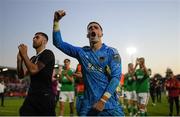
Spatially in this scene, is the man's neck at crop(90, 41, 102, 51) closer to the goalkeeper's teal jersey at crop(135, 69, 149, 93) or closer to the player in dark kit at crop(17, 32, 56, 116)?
the player in dark kit at crop(17, 32, 56, 116)

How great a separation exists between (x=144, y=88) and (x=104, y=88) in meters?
10.7

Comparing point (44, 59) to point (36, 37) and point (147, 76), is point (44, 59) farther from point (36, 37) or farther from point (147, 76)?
point (147, 76)

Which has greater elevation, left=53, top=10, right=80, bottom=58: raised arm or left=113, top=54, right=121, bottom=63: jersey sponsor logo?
left=53, top=10, right=80, bottom=58: raised arm

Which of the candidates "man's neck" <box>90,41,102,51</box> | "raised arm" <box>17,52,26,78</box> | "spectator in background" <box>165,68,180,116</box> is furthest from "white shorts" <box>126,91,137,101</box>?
"man's neck" <box>90,41,102,51</box>

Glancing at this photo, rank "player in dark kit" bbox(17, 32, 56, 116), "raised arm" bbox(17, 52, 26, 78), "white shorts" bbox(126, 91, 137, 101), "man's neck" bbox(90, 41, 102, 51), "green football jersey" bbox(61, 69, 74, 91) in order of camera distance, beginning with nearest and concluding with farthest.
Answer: "man's neck" bbox(90, 41, 102, 51)
"player in dark kit" bbox(17, 32, 56, 116)
"raised arm" bbox(17, 52, 26, 78)
"green football jersey" bbox(61, 69, 74, 91)
"white shorts" bbox(126, 91, 137, 101)

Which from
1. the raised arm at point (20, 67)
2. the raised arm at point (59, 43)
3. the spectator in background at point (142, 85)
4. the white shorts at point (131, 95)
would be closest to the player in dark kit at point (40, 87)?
the raised arm at point (20, 67)

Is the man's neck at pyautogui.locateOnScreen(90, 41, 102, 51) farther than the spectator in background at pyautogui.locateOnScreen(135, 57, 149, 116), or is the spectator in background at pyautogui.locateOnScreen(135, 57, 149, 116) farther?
the spectator in background at pyautogui.locateOnScreen(135, 57, 149, 116)

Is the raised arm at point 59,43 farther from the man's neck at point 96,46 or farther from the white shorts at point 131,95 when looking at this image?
the white shorts at point 131,95

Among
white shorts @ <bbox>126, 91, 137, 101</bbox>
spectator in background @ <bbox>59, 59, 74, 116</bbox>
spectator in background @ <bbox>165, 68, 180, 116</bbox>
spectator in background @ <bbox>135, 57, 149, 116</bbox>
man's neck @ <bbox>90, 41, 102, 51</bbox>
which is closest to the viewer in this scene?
man's neck @ <bbox>90, 41, 102, 51</bbox>

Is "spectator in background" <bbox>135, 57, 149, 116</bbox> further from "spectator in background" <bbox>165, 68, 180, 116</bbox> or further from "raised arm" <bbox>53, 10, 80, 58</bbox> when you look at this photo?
"raised arm" <bbox>53, 10, 80, 58</bbox>

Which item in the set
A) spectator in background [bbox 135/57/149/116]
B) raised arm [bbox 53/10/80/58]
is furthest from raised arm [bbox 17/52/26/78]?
spectator in background [bbox 135/57/149/116]

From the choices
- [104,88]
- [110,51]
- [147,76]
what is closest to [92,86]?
[104,88]

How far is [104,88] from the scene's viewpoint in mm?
5363

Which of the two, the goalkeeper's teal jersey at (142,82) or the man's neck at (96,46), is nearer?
the man's neck at (96,46)
